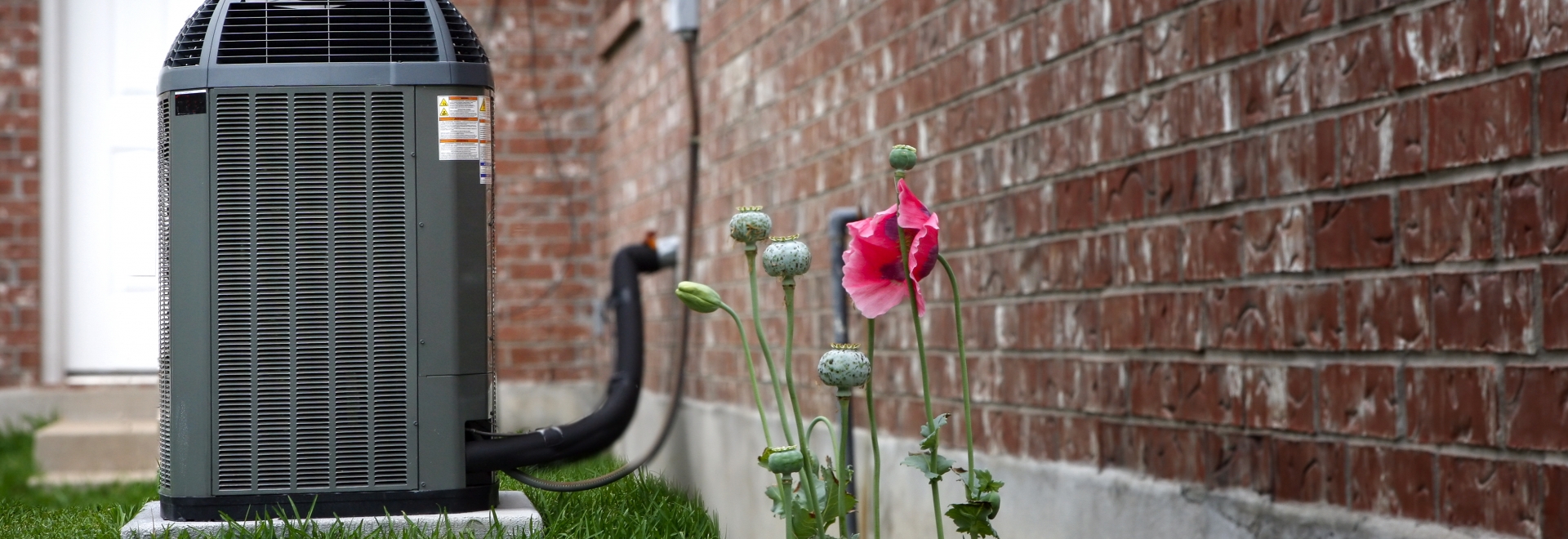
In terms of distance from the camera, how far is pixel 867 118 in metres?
3.05

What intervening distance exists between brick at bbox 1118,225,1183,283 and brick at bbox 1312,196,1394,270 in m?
0.32

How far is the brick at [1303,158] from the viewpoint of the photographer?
5.31ft

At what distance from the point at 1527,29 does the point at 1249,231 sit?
504mm

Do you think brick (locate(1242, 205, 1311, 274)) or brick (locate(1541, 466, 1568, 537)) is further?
brick (locate(1242, 205, 1311, 274))

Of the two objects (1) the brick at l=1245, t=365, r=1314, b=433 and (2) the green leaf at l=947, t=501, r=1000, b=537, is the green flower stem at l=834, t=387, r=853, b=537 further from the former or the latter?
(1) the brick at l=1245, t=365, r=1314, b=433

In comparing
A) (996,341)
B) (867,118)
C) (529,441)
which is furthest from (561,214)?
(529,441)

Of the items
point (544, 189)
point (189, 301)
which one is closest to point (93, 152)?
point (544, 189)

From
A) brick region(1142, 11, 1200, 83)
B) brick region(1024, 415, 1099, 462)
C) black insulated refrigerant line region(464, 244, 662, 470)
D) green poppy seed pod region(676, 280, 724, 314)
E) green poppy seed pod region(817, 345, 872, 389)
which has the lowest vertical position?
brick region(1024, 415, 1099, 462)

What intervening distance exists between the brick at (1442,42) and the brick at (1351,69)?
22 mm

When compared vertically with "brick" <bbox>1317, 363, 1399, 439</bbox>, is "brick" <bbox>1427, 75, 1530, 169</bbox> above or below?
above

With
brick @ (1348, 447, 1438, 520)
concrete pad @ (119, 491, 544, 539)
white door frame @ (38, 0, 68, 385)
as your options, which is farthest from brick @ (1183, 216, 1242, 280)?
white door frame @ (38, 0, 68, 385)

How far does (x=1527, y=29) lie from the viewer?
1.32 m

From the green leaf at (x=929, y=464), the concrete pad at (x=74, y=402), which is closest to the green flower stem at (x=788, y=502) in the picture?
the green leaf at (x=929, y=464)

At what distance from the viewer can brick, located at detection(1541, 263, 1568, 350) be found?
129cm
